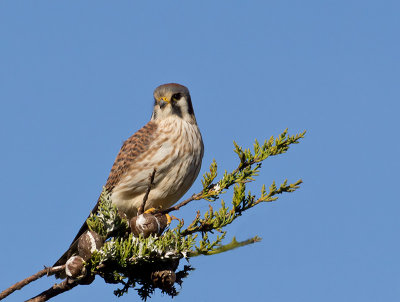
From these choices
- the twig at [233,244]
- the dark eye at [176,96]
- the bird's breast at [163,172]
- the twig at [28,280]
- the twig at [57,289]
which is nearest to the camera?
the twig at [233,244]

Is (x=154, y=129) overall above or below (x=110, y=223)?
above

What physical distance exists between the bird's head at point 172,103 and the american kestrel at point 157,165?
0.35ft

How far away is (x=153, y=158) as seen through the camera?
4.36 metres

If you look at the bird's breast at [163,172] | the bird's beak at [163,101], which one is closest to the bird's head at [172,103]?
the bird's beak at [163,101]

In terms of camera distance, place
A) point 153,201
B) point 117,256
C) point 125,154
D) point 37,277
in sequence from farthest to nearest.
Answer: point 125,154
point 153,201
point 117,256
point 37,277

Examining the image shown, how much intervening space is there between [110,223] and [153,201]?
1153mm

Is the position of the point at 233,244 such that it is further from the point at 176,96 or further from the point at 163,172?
the point at 176,96

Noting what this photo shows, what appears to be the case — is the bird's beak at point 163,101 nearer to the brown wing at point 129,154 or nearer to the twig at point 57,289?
the brown wing at point 129,154

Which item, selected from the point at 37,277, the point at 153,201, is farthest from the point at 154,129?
the point at 37,277

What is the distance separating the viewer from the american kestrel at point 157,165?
424cm

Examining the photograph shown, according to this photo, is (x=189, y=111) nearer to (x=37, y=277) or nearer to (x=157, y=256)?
(x=157, y=256)

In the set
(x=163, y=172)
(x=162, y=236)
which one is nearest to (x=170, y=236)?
(x=162, y=236)

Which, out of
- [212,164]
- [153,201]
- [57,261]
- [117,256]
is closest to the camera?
[117,256]

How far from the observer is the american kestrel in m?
4.24
